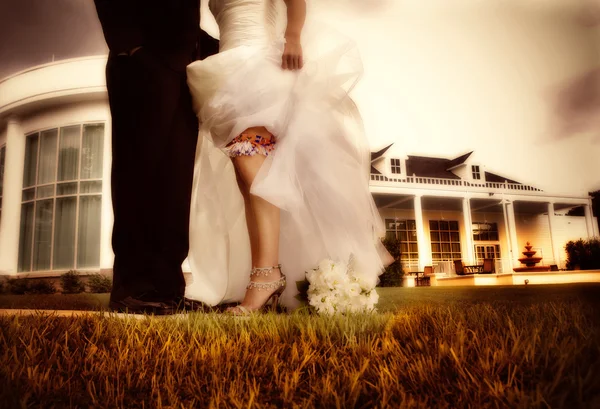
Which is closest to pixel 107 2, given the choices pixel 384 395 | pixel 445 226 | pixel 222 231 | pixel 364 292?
pixel 222 231

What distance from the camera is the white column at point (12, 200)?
1.28 metres

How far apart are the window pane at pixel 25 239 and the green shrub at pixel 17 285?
0.06m

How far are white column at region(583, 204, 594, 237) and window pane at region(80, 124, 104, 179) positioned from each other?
242 centimetres

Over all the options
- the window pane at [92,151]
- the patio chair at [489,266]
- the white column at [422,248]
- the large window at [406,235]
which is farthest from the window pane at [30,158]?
the white column at [422,248]

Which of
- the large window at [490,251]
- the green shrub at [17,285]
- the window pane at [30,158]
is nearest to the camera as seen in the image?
the green shrub at [17,285]

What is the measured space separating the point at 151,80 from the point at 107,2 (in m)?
0.27

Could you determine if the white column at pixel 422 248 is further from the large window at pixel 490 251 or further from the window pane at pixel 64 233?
the window pane at pixel 64 233

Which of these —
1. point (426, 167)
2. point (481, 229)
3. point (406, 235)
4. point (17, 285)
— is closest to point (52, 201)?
point (17, 285)

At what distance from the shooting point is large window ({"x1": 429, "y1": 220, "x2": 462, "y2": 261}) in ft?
24.4

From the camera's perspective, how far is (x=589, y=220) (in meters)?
1.18

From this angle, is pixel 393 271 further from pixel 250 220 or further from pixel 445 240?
pixel 250 220

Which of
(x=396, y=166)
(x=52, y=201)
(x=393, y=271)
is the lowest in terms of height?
(x=393, y=271)

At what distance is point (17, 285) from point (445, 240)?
767 centimetres

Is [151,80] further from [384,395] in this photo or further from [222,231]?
[384,395]
